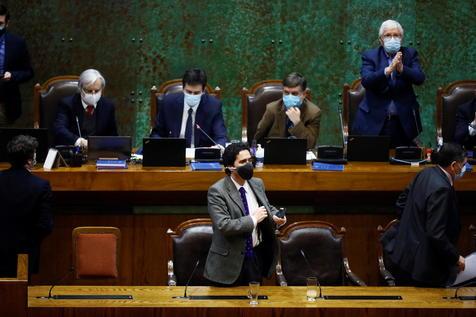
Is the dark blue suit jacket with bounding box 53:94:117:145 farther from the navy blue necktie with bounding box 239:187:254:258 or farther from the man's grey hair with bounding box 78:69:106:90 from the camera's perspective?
the navy blue necktie with bounding box 239:187:254:258

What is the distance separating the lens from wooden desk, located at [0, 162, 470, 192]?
5.45 metres

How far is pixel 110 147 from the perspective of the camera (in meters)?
5.62

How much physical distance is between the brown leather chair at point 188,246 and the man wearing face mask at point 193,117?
129 centimetres

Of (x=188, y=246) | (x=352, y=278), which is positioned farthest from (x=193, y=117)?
(x=352, y=278)

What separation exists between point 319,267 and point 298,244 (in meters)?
0.16

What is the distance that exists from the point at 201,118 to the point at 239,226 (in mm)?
1901

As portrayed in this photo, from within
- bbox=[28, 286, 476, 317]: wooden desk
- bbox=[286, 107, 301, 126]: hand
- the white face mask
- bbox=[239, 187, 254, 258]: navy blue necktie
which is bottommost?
bbox=[28, 286, 476, 317]: wooden desk

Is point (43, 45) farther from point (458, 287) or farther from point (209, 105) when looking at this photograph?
point (458, 287)

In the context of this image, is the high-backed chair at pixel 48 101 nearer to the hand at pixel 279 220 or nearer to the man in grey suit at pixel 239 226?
the man in grey suit at pixel 239 226

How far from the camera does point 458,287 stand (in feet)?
15.0

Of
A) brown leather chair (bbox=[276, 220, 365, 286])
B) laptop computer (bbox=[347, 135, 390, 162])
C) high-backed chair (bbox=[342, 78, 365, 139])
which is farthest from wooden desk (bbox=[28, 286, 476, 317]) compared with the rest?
high-backed chair (bbox=[342, 78, 365, 139])

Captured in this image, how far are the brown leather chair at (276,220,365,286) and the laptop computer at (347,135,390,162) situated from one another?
853 mm

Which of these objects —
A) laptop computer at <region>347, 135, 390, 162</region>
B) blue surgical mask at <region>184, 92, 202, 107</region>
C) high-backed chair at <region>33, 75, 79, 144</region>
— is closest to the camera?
laptop computer at <region>347, 135, 390, 162</region>

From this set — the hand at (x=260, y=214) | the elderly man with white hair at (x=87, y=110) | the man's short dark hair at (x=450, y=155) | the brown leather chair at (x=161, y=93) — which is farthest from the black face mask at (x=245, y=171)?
the brown leather chair at (x=161, y=93)
